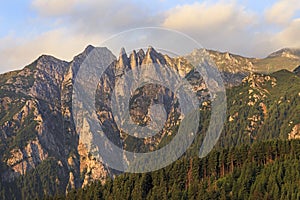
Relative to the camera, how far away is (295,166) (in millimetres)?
191000

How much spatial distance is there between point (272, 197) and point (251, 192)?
790cm

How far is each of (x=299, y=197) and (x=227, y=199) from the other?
22590 mm

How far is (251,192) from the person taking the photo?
607 ft

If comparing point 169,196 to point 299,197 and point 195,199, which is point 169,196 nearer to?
point 195,199

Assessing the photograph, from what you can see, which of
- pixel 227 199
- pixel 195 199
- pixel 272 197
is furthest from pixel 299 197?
pixel 195 199

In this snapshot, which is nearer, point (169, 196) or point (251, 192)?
point (251, 192)

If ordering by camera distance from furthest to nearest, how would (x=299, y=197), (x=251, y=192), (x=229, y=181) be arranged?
(x=229, y=181), (x=251, y=192), (x=299, y=197)

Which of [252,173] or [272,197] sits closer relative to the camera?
[272,197]

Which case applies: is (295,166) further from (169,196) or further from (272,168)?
(169,196)

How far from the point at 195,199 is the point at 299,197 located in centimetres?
3448

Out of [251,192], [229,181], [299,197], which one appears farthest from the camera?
[229,181]

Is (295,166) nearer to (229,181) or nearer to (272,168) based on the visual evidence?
(272,168)

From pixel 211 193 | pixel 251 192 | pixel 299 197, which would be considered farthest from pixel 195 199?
pixel 299 197

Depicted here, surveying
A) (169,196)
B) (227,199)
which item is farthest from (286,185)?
(169,196)
